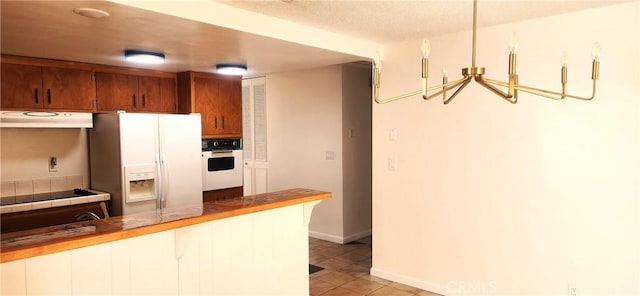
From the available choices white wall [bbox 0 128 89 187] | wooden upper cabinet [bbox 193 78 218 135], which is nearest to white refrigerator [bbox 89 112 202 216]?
white wall [bbox 0 128 89 187]

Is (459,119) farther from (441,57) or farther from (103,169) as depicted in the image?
(103,169)

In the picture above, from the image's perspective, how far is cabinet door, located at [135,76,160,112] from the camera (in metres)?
4.36

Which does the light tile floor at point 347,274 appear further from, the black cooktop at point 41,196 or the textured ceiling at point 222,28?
the black cooktop at point 41,196

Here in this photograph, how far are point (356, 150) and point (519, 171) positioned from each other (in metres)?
2.42

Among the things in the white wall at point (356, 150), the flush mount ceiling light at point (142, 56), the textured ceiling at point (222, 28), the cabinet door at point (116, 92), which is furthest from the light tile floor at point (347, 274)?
the cabinet door at point (116, 92)

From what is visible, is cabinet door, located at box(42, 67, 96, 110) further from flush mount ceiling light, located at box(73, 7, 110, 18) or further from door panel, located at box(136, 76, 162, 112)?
flush mount ceiling light, located at box(73, 7, 110, 18)

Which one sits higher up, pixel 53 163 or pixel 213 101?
pixel 213 101

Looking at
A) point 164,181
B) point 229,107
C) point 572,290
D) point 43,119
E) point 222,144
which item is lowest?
point 572,290

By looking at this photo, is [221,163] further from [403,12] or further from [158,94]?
[403,12]

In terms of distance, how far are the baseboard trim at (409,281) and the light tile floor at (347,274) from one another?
0.13ft

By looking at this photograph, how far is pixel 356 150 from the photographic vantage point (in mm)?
5234

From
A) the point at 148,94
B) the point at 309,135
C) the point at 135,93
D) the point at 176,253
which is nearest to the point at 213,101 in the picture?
the point at 148,94

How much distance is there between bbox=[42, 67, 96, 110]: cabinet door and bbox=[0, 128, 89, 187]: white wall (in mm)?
386

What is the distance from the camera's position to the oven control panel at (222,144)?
183 inches
